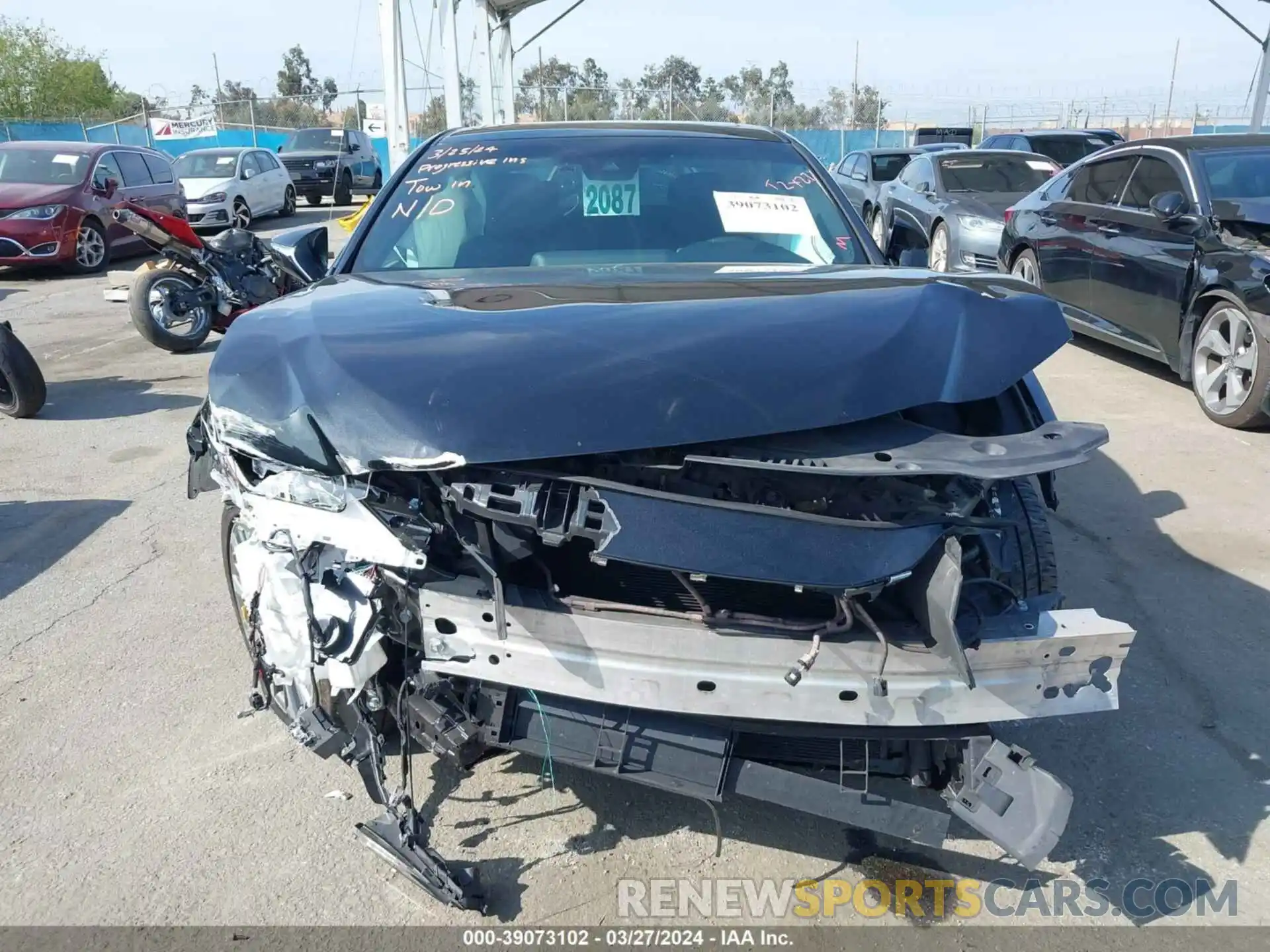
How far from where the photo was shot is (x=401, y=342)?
2264mm

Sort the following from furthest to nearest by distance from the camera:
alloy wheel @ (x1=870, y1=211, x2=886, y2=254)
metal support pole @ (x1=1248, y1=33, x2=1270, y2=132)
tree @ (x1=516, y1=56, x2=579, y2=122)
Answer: tree @ (x1=516, y1=56, x2=579, y2=122)
metal support pole @ (x1=1248, y1=33, x2=1270, y2=132)
alloy wheel @ (x1=870, y1=211, x2=886, y2=254)

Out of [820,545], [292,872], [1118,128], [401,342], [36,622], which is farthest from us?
[1118,128]

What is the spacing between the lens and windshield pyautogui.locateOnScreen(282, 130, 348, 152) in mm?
24031

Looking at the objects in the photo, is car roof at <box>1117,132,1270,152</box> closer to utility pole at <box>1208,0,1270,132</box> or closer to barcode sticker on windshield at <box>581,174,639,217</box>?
barcode sticker on windshield at <box>581,174,639,217</box>

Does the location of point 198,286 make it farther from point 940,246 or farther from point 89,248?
point 940,246

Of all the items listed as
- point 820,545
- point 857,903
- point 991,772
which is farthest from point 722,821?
point 820,545

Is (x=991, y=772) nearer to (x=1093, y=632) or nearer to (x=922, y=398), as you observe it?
(x=1093, y=632)

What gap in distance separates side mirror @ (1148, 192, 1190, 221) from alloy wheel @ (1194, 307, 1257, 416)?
758 mm

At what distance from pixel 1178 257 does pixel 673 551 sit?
5.88 meters

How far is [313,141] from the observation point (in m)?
24.3

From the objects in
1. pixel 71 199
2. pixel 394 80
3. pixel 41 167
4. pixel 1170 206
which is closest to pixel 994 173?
pixel 1170 206

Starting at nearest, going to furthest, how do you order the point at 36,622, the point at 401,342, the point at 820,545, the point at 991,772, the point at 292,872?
the point at 820,545, the point at 991,772, the point at 401,342, the point at 292,872, the point at 36,622

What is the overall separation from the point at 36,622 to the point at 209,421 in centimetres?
170

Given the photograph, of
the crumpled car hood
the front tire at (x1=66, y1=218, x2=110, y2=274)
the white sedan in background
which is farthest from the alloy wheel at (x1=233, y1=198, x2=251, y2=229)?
the crumpled car hood
